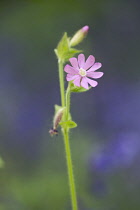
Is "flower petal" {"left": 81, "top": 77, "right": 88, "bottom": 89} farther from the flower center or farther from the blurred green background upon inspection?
the blurred green background

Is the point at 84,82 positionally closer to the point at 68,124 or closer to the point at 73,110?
the point at 68,124

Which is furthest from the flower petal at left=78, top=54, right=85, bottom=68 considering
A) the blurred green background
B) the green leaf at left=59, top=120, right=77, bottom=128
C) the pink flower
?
the blurred green background

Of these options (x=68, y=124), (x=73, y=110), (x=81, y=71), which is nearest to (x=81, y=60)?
(x=81, y=71)

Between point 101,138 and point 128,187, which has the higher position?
point 101,138

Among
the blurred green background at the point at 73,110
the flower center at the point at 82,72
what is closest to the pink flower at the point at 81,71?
the flower center at the point at 82,72

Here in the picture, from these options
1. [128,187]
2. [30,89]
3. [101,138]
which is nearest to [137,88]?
[101,138]

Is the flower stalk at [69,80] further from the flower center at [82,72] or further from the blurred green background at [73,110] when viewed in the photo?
the blurred green background at [73,110]

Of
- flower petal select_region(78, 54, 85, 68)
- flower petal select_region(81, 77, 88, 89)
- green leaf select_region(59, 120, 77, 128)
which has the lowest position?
green leaf select_region(59, 120, 77, 128)

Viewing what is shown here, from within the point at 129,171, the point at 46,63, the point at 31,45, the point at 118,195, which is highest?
the point at 31,45

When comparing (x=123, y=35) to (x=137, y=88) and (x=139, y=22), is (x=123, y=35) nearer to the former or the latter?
(x=139, y=22)
